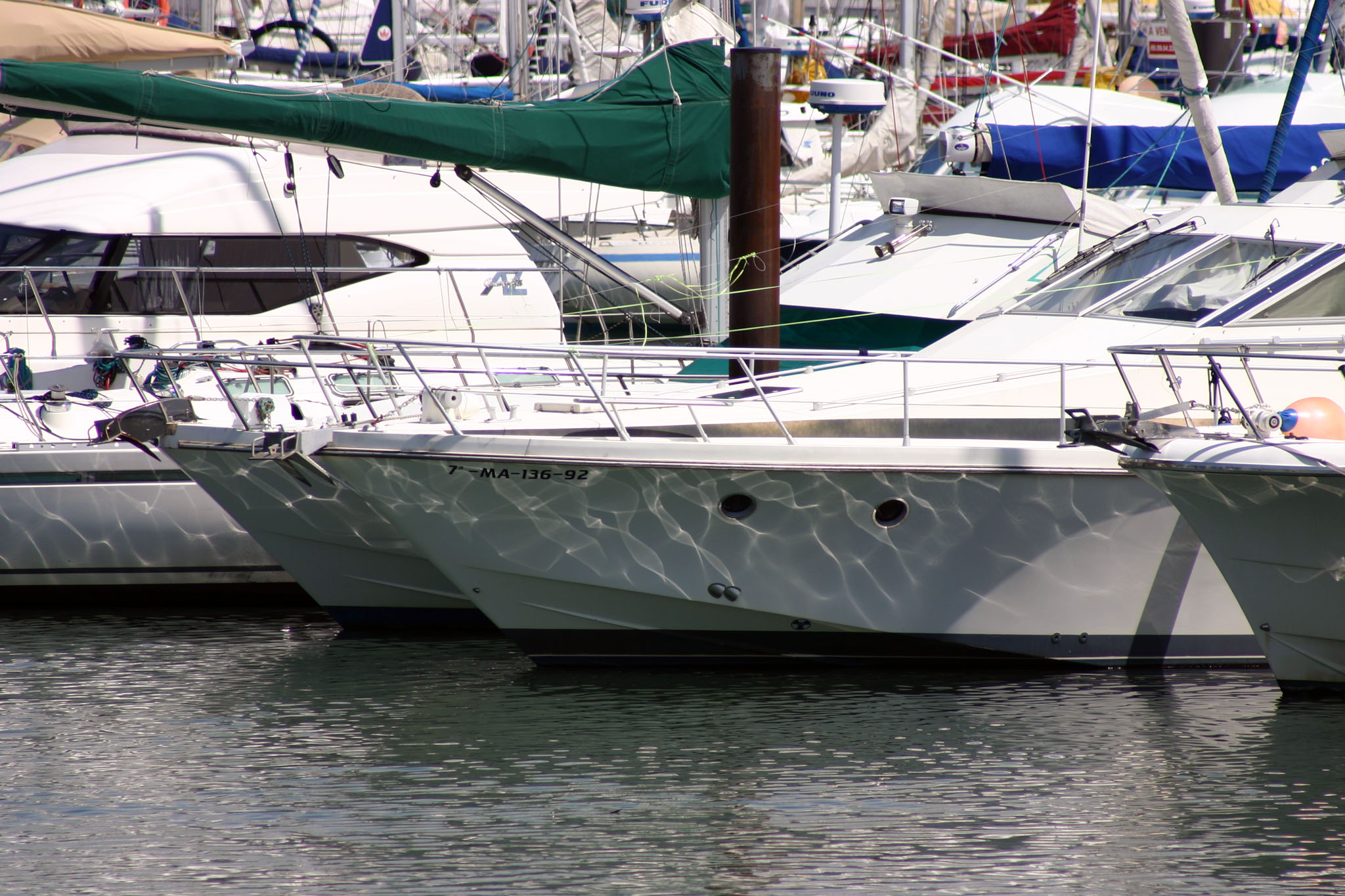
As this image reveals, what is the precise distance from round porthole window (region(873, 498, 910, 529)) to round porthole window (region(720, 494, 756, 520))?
0.60 metres

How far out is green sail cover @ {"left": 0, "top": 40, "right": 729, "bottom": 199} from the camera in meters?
9.26

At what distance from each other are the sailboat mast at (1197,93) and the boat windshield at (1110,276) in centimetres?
92

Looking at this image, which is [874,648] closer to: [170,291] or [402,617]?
[402,617]

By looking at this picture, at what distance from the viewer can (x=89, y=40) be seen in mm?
11531

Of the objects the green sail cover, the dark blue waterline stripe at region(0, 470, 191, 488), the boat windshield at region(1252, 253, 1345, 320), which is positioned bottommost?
the dark blue waterline stripe at region(0, 470, 191, 488)

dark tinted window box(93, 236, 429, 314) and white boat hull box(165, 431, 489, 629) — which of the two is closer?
white boat hull box(165, 431, 489, 629)

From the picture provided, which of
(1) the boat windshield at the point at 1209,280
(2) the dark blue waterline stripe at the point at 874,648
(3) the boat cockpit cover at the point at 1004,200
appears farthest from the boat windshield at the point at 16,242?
(1) the boat windshield at the point at 1209,280

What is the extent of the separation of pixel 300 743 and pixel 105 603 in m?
3.96

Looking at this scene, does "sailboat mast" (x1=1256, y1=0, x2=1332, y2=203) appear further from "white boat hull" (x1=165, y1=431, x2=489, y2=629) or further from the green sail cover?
"white boat hull" (x1=165, y1=431, x2=489, y2=629)

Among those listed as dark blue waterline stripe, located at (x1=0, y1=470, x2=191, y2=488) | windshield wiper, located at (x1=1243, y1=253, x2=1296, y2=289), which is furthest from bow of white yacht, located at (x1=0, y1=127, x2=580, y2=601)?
windshield wiper, located at (x1=1243, y1=253, x2=1296, y2=289)

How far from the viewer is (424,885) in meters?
5.45

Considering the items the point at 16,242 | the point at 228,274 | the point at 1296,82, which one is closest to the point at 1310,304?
the point at 1296,82

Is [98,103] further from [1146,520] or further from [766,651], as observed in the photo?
[1146,520]

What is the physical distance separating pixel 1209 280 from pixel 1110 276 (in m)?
0.62
